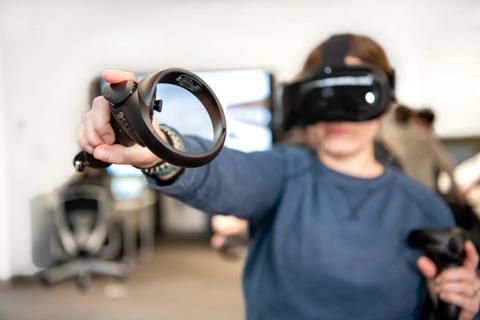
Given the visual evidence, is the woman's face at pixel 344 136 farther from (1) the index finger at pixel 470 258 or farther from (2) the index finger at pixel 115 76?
(2) the index finger at pixel 115 76

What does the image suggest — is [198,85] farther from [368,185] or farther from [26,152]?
[26,152]

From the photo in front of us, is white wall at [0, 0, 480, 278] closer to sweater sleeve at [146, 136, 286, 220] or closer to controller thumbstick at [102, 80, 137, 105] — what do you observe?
sweater sleeve at [146, 136, 286, 220]

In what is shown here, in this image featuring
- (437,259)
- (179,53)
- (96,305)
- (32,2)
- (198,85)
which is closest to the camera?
(198,85)

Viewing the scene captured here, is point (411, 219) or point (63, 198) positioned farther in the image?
point (63, 198)

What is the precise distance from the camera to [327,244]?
1.41 feet

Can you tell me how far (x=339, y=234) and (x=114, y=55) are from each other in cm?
79

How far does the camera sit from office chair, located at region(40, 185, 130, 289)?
1915mm

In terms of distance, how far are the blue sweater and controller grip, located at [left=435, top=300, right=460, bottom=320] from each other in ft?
0.09

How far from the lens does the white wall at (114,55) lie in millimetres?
803

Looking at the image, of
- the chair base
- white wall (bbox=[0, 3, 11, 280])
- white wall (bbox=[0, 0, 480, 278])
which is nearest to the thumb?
white wall (bbox=[0, 0, 480, 278])

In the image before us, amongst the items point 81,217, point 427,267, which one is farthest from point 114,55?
point 81,217

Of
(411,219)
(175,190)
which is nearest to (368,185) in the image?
(411,219)

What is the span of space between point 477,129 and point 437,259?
0.38 m

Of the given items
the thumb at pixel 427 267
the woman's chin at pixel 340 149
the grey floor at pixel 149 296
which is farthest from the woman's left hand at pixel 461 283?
the grey floor at pixel 149 296
